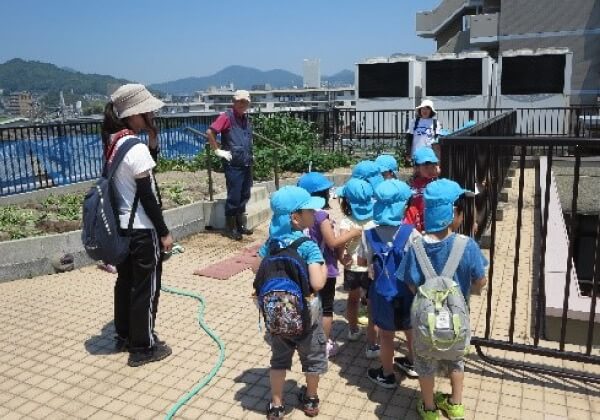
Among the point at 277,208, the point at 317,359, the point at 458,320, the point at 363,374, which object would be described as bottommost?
the point at 363,374

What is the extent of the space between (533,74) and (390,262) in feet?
56.1

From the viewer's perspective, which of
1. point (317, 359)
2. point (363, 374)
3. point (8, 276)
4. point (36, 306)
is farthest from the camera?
point (8, 276)

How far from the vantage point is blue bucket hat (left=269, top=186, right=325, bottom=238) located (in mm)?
2885

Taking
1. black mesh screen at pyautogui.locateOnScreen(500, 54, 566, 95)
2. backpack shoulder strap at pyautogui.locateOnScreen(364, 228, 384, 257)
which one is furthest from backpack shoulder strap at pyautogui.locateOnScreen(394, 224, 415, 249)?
black mesh screen at pyautogui.locateOnScreen(500, 54, 566, 95)

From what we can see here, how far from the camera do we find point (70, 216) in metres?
7.23

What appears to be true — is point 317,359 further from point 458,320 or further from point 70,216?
point 70,216

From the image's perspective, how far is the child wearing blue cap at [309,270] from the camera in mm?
2914

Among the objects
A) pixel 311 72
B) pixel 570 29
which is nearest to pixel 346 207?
pixel 570 29

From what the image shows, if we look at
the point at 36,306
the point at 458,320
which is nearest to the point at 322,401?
Answer: the point at 458,320

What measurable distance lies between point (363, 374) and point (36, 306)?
3.34m

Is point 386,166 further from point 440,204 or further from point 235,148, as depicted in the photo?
point 235,148

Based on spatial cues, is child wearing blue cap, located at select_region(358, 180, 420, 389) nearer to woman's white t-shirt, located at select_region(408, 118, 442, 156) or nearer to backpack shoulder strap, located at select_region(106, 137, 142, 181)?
backpack shoulder strap, located at select_region(106, 137, 142, 181)

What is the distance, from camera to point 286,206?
2.88 m

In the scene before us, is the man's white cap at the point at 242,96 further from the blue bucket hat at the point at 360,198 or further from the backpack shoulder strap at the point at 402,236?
the backpack shoulder strap at the point at 402,236
